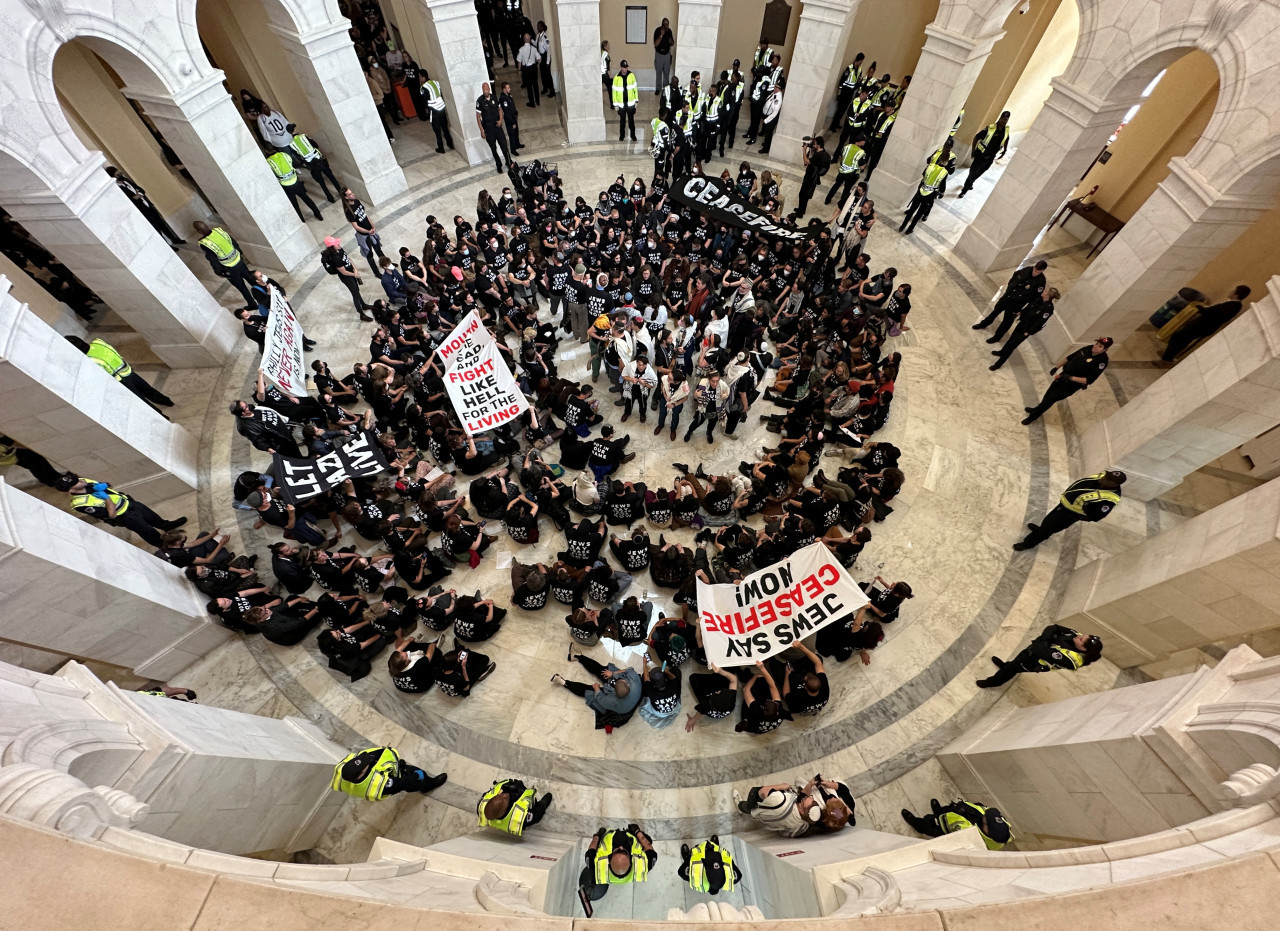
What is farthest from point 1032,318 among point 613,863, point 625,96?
point 625,96

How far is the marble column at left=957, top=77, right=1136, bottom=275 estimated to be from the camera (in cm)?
1032

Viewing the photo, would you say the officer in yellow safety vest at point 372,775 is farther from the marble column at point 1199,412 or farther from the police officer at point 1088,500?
the marble column at point 1199,412

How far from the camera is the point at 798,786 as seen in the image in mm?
5855

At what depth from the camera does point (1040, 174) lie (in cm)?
1132

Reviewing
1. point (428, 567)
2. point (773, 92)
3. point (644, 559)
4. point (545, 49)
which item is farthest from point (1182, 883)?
point (545, 49)

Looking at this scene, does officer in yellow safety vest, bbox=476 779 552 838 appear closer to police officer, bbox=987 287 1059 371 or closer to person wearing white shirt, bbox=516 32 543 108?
police officer, bbox=987 287 1059 371

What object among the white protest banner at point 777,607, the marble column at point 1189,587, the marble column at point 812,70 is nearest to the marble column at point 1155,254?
the marble column at point 1189,587

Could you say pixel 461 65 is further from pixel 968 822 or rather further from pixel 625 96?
pixel 968 822

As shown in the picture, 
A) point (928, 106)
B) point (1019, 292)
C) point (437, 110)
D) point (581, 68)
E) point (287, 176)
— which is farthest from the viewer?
point (581, 68)

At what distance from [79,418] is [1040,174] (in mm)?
16671

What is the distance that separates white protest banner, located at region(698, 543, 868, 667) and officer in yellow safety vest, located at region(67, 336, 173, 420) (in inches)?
353

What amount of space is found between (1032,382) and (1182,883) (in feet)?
32.7

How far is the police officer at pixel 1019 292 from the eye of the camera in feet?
34.3

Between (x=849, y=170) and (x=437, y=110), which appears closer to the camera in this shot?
(x=849, y=170)
